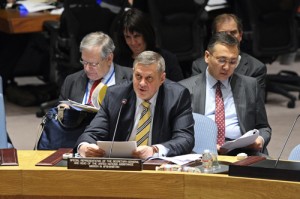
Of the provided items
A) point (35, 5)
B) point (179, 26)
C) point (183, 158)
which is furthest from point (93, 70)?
point (35, 5)

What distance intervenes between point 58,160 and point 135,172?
520 mm

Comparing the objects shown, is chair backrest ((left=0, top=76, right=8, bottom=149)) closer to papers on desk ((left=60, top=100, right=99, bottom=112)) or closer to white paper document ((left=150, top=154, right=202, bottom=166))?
papers on desk ((left=60, top=100, right=99, bottom=112))

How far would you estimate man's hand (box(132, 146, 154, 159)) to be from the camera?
5045 millimetres

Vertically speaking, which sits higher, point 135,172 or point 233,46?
point 233,46

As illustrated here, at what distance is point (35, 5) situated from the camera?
985 cm

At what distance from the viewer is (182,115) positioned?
18.3 ft

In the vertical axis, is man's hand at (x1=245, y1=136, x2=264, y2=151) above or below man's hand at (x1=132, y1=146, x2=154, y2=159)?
below

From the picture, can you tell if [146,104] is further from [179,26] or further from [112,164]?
[179,26]

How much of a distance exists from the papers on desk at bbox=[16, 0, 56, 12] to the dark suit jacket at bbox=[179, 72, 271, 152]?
3840mm

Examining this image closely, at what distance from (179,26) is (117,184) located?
4928 millimetres

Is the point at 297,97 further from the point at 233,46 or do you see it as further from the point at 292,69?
the point at 233,46

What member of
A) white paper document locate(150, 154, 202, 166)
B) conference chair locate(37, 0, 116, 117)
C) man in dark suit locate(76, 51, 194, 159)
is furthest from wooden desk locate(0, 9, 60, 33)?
white paper document locate(150, 154, 202, 166)

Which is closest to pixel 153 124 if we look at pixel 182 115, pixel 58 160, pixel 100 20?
pixel 182 115

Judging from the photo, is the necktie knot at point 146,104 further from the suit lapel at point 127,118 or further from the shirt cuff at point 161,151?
the shirt cuff at point 161,151
